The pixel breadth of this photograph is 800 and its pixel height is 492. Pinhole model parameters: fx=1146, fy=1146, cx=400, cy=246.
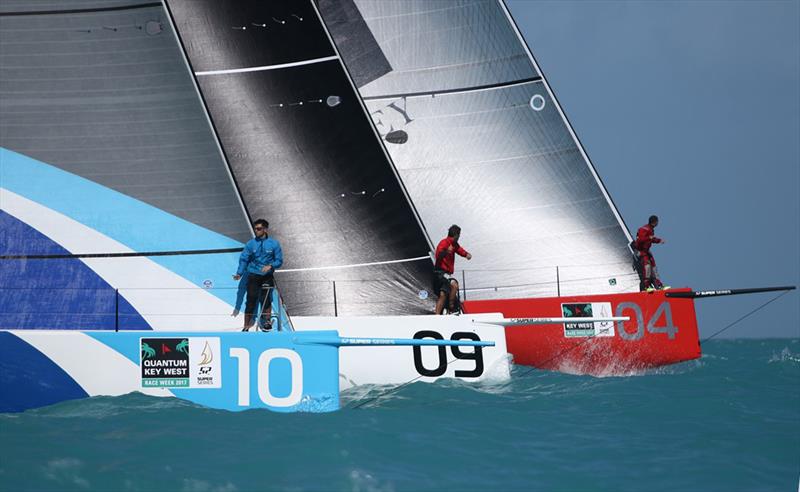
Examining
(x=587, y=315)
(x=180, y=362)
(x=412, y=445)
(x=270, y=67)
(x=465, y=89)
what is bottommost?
(x=412, y=445)

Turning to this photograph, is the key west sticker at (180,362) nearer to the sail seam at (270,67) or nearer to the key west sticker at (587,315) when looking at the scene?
the sail seam at (270,67)

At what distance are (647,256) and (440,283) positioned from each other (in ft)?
13.8

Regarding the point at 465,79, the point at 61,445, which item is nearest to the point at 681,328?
the point at 465,79

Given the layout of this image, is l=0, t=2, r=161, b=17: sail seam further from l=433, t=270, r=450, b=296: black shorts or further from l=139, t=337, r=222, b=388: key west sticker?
l=433, t=270, r=450, b=296: black shorts

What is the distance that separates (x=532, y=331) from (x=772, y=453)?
5.70 metres

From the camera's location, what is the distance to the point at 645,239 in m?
13.1

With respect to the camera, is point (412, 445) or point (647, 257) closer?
point (412, 445)

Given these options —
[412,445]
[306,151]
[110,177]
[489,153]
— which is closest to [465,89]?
[489,153]

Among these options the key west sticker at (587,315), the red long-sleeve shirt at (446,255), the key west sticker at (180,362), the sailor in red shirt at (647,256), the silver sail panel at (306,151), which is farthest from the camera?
the sailor in red shirt at (647,256)

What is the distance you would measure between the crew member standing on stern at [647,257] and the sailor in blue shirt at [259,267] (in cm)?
565

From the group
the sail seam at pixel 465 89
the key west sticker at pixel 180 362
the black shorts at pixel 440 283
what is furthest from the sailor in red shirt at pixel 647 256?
the key west sticker at pixel 180 362

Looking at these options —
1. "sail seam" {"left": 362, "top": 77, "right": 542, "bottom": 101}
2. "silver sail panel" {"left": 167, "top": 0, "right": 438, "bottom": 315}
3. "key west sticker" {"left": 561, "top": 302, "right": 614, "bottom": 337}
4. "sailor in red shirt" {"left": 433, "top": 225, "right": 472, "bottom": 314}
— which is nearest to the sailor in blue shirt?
"silver sail panel" {"left": 167, "top": 0, "right": 438, "bottom": 315}

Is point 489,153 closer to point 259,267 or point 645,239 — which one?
point 645,239

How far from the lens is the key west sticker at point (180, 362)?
26.2 feet
